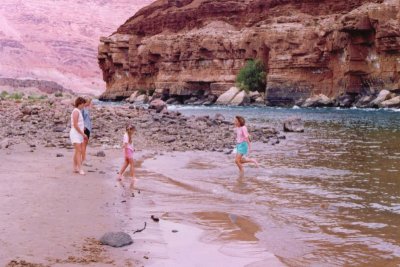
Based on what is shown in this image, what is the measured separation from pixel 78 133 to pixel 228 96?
57236 mm

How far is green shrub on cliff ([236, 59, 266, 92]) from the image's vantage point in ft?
222

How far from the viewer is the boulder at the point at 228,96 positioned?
67.6 metres

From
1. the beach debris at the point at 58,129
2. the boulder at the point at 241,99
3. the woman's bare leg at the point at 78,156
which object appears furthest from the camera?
the boulder at the point at 241,99

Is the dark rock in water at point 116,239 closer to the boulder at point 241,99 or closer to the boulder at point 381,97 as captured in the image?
the boulder at point 381,97

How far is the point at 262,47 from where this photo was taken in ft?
229

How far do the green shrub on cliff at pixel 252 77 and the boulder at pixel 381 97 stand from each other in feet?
61.7

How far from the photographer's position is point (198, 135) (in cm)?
2078

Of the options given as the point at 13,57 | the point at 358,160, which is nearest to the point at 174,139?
the point at 358,160

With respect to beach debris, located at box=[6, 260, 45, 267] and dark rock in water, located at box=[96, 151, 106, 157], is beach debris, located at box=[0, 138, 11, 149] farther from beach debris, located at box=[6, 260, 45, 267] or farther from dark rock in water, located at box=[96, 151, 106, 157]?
beach debris, located at box=[6, 260, 45, 267]

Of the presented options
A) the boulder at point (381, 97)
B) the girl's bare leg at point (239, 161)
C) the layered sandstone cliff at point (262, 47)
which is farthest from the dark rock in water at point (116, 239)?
the layered sandstone cliff at point (262, 47)

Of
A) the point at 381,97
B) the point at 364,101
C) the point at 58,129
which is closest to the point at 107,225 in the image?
the point at 58,129

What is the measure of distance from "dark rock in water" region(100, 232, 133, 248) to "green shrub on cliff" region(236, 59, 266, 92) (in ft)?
204

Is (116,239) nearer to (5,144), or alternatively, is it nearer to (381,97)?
(5,144)

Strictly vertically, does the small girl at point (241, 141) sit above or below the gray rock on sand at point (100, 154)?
above
